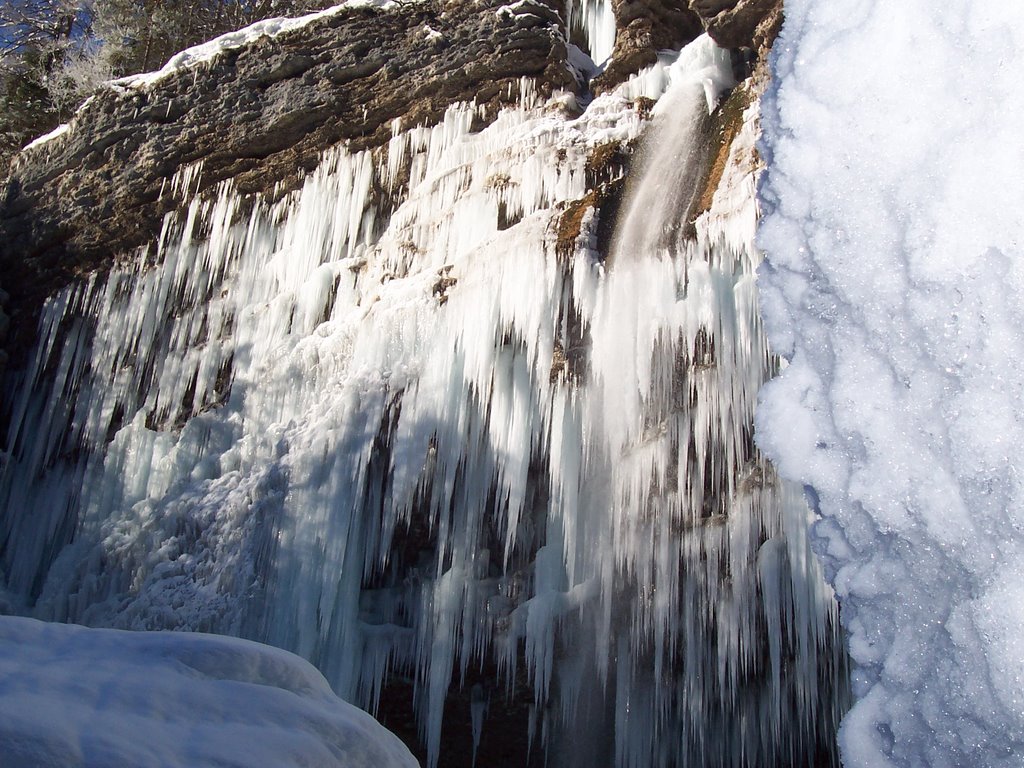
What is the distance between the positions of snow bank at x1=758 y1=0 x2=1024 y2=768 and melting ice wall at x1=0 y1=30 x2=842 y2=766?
1340 millimetres

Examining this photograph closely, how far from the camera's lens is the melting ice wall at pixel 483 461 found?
5.34m

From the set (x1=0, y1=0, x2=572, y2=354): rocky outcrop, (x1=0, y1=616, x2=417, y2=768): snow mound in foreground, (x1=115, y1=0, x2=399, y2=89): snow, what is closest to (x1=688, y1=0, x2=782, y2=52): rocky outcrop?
(x1=0, y1=0, x2=572, y2=354): rocky outcrop

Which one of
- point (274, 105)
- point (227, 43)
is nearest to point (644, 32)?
point (274, 105)

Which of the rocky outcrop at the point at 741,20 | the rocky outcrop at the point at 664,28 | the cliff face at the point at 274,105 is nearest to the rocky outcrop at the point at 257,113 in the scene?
the cliff face at the point at 274,105

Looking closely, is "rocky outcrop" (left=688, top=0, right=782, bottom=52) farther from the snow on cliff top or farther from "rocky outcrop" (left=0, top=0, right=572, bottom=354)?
the snow on cliff top

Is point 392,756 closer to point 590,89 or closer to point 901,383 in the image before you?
point 901,383

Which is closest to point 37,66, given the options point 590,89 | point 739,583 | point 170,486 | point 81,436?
point 81,436

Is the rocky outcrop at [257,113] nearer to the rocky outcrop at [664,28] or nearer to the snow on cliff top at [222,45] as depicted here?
the snow on cliff top at [222,45]

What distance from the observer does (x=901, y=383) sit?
340cm

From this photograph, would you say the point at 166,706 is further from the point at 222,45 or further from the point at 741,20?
the point at 222,45

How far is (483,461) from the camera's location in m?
5.98

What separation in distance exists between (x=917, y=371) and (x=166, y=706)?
2.70 m

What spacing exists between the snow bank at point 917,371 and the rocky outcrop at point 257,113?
367 centimetres

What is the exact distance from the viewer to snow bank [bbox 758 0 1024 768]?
294 cm
